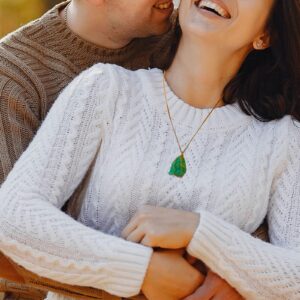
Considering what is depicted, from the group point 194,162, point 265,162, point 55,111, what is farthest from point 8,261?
point 265,162

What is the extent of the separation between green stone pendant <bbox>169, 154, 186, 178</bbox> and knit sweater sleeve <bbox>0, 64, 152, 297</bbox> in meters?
0.26

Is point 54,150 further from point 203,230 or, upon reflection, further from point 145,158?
point 203,230

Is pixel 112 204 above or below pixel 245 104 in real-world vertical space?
below

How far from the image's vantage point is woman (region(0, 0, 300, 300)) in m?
1.96

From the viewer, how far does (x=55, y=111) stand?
210 cm

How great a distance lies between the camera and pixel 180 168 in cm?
214

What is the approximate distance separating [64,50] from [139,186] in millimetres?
649

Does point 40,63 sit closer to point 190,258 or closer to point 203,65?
point 203,65

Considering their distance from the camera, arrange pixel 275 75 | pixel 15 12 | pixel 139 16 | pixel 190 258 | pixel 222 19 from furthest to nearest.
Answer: pixel 15 12, pixel 139 16, pixel 275 75, pixel 222 19, pixel 190 258

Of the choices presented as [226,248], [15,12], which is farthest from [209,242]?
[15,12]

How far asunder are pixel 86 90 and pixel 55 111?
0.33ft

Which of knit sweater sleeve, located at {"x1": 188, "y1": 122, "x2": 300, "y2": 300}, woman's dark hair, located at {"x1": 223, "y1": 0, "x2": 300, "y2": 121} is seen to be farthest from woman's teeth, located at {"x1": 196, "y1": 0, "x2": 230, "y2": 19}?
knit sweater sleeve, located at {"x1": 188, "y1": 122, "x2": 300, "y2": 300}

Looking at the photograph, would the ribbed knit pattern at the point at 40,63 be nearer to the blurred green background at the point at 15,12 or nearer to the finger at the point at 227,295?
the finger at the point at 227,295

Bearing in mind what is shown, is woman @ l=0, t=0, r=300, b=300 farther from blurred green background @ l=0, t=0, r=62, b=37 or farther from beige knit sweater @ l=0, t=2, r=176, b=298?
blurred green background @ l=0, t=0, r=62, b=37
